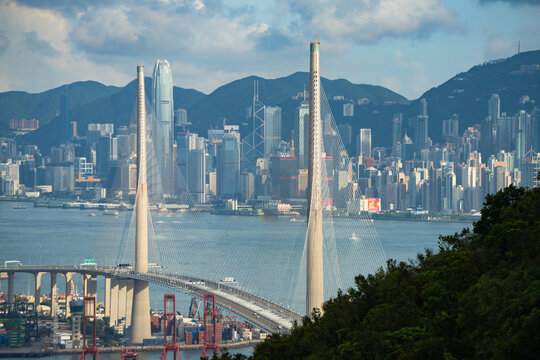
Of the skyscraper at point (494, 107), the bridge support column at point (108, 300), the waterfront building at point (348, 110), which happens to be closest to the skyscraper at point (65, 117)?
the waterfront building at point (348, 110)

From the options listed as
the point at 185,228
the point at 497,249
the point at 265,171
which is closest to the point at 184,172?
the point at 265,171

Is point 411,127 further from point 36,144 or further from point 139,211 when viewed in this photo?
point 139,211

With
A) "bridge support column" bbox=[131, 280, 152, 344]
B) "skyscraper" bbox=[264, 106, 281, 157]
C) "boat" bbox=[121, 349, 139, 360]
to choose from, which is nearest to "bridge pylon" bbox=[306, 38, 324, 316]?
"boat" bbox=[121, 349, 139, 360]

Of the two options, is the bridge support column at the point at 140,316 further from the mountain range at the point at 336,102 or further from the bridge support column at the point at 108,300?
the mountain range at the point at 336,102

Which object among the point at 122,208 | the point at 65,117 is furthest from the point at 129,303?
the point at 65,117

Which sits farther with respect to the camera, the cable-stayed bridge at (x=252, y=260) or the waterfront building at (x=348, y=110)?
the waterfront building at (x=348, y=110)

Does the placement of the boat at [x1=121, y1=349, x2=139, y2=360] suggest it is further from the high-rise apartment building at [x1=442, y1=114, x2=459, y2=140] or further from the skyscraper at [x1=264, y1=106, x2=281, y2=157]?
the high-rise apartment building at [x1=442, y1=114, x2=459, y2=140]

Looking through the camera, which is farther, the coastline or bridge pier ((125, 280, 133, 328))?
the coastline

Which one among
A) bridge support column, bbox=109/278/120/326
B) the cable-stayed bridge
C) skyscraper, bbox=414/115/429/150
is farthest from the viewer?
skyscraper, bbox=414/115/429/150
